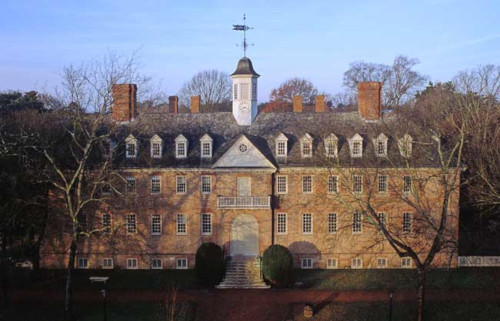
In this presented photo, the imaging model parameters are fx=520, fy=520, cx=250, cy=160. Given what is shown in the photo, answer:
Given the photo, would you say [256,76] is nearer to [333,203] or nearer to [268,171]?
[268,171]

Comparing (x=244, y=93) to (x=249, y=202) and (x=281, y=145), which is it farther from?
(x=249, y=202)

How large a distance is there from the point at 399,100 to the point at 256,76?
3282 centimetres

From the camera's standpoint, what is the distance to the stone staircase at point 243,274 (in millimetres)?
32750

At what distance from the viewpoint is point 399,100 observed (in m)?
66.1

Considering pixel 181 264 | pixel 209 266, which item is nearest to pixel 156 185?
pixel 181 264

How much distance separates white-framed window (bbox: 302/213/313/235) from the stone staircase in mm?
3935

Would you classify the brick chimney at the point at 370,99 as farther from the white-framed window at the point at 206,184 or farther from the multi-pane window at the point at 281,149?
the white-framed window at the point at 206,184

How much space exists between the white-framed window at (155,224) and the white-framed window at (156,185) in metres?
1.70

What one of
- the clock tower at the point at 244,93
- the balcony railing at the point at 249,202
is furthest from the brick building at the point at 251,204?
the clock tower at the point at 244,93

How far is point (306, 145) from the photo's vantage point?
1438 inches

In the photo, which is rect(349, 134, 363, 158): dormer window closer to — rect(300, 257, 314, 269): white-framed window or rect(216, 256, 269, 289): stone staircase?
rect(300, 257, 314, 269): white-framed window

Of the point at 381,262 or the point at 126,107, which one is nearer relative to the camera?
the point at 381,262

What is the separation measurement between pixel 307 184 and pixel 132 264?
44.5 feet

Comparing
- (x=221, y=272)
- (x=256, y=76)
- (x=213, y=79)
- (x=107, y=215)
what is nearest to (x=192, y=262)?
(x=221, y=272)
